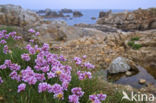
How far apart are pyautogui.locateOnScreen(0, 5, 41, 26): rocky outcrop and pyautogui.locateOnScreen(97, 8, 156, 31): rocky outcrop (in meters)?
20.6

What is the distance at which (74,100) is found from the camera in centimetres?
217

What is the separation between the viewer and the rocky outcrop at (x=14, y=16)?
1347cm

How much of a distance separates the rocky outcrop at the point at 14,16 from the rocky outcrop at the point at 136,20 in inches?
812

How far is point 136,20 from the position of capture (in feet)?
103

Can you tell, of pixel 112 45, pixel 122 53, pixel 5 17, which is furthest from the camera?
pixel 5 17

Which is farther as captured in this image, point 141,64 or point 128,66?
point 141,64

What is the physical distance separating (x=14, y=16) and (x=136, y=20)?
23276 mm

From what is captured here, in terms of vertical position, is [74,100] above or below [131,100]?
above

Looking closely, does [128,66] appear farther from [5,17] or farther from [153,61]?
[5,17]

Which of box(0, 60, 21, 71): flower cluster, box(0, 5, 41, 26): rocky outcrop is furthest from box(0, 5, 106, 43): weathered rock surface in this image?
box(0, 60, 21, 71): flower cluster

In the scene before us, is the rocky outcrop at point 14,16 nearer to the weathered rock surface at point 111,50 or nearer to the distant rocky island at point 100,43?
the distant rocky island at point 100,43

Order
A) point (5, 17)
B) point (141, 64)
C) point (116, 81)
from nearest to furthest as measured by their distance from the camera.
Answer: point (116, 81) → point (141, 64) → point (5, 17)

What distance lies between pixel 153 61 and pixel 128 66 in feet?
4.95

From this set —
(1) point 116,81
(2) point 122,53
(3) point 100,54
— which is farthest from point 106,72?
(2) point 122,53
